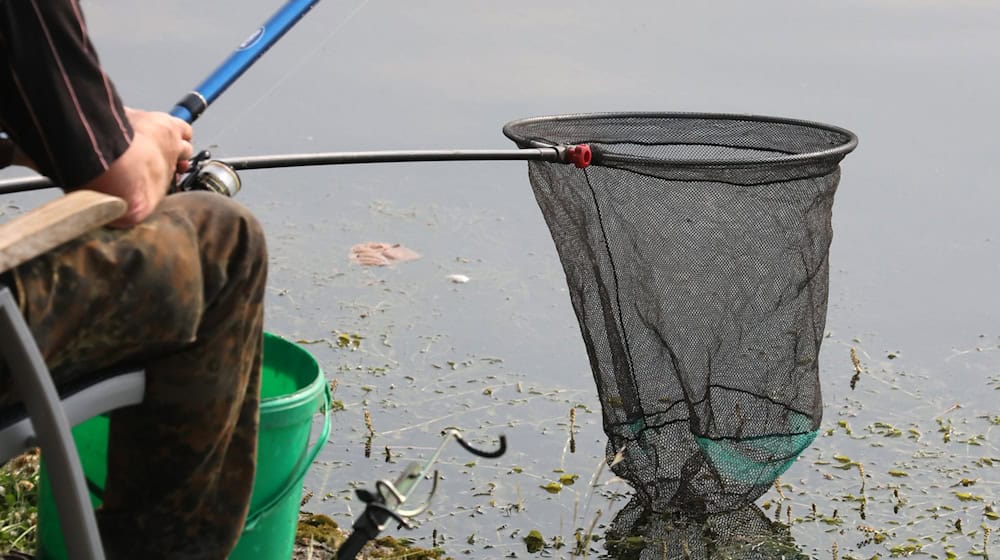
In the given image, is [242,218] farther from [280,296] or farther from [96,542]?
[280,296]

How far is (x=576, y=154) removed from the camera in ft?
8.88

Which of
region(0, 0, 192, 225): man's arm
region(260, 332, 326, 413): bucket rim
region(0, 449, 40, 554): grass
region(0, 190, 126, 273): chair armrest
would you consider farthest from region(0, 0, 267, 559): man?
region(0, 449, 40, 554): grass

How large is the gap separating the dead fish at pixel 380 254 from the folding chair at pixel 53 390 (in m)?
2.73

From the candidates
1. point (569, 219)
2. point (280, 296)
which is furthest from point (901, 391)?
point (280, 296)

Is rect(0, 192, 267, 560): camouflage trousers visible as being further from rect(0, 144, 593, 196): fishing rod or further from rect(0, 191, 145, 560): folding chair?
rect(0, 144, 593, 196): fishing rod

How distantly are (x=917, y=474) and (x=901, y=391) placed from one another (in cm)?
47

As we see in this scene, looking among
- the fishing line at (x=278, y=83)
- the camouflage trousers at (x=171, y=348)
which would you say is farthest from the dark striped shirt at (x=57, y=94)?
the fishing line at (x=278, y=83)

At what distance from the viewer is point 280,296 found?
411cm

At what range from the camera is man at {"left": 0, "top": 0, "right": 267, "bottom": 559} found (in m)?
1.57

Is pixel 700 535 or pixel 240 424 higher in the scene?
pixel 240 424

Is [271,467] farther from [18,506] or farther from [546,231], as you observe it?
[546,231]

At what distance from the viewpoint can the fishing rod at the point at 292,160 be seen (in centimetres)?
212

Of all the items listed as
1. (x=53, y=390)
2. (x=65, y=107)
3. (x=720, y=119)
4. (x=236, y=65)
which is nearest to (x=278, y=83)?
(x=720, y=119)

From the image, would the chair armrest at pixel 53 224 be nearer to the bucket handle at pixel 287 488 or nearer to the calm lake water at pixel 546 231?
the bucket handle at pixel 287 488
